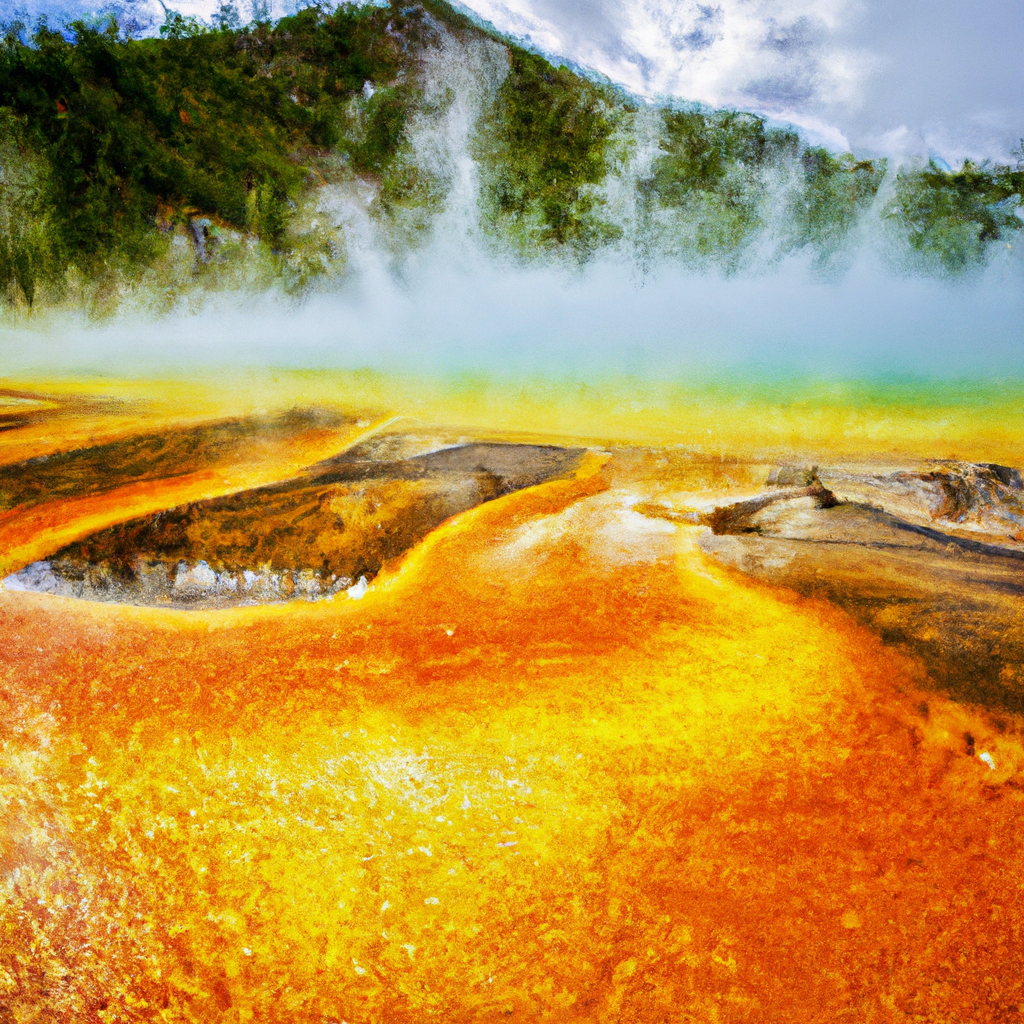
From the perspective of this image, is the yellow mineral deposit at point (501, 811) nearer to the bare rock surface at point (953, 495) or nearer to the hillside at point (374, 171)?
the bare rock surface at point (953, 495)

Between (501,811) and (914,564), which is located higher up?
(914,564)

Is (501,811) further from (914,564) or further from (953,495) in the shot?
(953,495)

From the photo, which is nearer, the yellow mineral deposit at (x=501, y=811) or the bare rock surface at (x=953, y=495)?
the yellow mineral deposit at (x=501, y=811)

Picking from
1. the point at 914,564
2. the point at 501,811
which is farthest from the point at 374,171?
the point at 501,811

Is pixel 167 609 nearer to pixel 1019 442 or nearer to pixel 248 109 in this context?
pixel 1019 442

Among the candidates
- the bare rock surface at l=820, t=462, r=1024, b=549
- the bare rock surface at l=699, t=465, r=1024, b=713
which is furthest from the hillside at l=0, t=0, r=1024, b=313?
the bare rock surface at l=699, t=465, r=1024, b=713

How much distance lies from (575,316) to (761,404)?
9.05 feet

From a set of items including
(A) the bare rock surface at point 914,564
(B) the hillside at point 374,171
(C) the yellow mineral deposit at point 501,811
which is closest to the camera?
(C) the yellow mineral deposit at point 501,811

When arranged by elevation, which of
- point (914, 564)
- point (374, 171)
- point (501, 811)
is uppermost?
point (374, 171)

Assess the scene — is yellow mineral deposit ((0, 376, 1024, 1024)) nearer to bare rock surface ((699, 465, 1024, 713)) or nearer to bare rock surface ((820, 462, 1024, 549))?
bare rock surface ((699, 465, 1024, 713))

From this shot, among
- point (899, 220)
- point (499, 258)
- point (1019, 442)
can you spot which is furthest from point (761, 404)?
point (899, 220)

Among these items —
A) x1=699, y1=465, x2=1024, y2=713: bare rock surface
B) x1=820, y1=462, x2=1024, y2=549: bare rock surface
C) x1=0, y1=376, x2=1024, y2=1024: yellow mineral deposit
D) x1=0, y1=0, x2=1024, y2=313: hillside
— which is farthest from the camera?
x1=0, y1=0, x2=1024, y2=313: hillside

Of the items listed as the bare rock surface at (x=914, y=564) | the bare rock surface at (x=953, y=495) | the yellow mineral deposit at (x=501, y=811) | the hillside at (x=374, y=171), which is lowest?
the yellow mineral deposit at (x=501, y=811)

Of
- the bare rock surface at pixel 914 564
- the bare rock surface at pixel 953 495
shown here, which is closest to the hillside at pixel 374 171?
the bare rock surface at pixel 953 495
